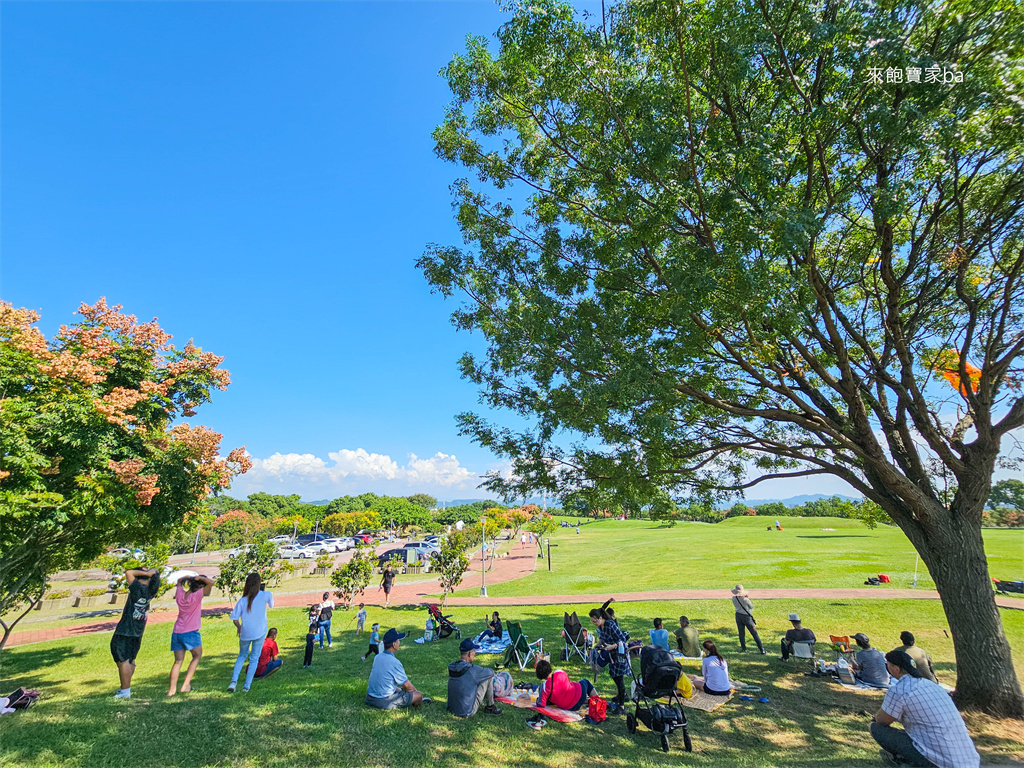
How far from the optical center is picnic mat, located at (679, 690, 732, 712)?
7051mm

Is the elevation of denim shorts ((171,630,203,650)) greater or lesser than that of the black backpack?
greater

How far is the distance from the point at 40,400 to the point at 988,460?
14.5 meters

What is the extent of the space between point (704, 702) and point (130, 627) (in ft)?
28.0

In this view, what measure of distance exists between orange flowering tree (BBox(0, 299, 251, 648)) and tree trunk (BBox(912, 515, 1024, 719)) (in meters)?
11.9

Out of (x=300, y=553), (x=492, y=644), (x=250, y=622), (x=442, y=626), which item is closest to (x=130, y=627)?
(x=250, y=622)

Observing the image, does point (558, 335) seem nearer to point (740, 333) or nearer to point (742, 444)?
point (740, 333)

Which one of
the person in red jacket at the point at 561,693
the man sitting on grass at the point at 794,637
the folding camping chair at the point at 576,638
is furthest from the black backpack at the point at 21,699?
the man sitting on grass at the point at 794,637

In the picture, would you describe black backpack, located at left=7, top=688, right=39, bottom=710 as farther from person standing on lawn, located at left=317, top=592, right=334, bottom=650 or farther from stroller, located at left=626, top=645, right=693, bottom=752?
stroller, located at left=626, top=645, right=693, bottom=752

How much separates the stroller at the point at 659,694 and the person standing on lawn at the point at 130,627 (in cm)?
671

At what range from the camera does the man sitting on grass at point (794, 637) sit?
9.47 metres

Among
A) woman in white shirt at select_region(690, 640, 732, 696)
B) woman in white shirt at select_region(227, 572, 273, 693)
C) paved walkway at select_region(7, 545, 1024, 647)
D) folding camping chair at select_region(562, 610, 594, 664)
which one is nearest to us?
woman in white shirt at select_region(227, 572, 273, 693)

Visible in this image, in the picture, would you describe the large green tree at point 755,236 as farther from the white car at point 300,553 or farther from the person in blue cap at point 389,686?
the white car at point 300,553

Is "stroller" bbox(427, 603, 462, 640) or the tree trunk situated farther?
"stroller" bbox(427, 603, 462, 640)

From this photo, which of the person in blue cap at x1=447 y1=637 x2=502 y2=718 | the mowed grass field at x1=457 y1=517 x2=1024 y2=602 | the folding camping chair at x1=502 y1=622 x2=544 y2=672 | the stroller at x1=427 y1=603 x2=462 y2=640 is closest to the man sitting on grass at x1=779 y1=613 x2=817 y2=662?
the folding camping chair at x1=502 y1=622 x2=544 y2=672
